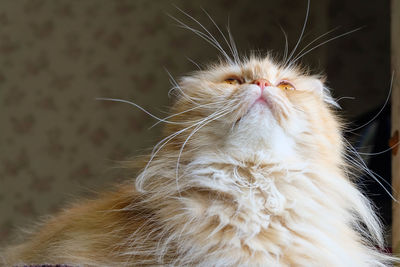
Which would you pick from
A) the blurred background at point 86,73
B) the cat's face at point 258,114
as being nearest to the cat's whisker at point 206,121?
the cat's face at point 258,114

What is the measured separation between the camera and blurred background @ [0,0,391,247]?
9.36 feet

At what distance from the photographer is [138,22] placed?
9.39 ft

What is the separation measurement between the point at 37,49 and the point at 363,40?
1942 mm

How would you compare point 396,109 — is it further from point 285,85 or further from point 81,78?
point 81,78

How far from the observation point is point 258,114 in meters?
0.85

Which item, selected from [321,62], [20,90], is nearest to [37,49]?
[20,90]

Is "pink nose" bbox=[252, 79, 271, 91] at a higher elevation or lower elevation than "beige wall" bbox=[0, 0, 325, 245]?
higher

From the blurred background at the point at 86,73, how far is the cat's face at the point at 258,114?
1.81 m

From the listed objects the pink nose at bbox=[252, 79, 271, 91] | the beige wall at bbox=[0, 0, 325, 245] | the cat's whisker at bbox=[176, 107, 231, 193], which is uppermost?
the pink nose at bbox=[252, 79, 271, 91]

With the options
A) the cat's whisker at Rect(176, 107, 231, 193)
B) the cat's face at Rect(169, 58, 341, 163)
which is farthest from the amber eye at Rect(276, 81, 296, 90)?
the cat's whisker at Rect(176, 107, 231, 193)

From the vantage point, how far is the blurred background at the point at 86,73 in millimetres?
2852

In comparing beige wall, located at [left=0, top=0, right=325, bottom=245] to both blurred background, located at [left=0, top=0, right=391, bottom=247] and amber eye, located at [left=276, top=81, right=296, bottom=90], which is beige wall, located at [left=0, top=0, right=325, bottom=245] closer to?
blurred background, located at [left=0, top=0, right=391, bottom=247]

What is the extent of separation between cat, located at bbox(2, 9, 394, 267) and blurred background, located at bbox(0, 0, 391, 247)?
1880 mm

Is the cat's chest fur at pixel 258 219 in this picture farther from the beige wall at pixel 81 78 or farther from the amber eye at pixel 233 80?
the beige wall at pixel 81 78
